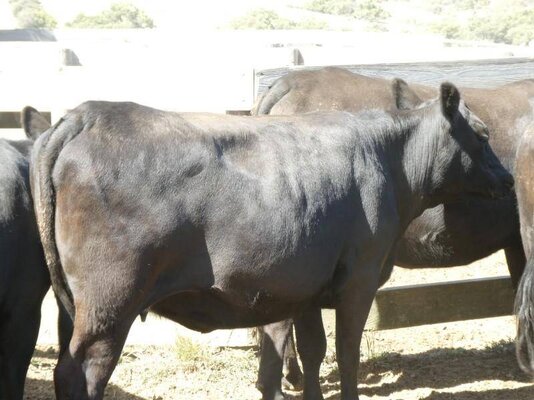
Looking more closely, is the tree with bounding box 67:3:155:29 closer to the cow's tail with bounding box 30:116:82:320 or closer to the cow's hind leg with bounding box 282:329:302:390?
the cow's hind leg with bounding box 282:329:302:390

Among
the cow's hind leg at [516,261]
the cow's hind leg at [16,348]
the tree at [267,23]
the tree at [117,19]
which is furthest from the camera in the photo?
the tree at [267,23]

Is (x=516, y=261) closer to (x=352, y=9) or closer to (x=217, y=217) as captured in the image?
(x=217, y=217)

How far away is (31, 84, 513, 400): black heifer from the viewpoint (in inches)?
181

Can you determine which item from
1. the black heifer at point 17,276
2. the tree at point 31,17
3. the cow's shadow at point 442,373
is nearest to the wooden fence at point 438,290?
the cow's shadow at point 442,373

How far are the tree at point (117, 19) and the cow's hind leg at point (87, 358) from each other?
2712cm

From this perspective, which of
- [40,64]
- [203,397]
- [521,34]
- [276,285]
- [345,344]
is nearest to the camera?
[276,285]

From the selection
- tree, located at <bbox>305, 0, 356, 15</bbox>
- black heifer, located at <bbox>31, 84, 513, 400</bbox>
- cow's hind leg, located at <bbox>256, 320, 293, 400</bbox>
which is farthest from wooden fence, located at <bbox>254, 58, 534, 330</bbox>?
tree, located at <bbox>305, 0, 356, 15</bbox>

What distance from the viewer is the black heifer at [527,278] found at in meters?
5.65

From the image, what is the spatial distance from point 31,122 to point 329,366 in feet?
9.63

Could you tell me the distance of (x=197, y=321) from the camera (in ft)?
16.8

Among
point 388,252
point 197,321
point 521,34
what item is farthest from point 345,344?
point 521,34

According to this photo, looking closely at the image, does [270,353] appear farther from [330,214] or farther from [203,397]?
[330,214]

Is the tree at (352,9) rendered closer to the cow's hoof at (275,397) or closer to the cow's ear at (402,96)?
the cow's ear at (402,96)

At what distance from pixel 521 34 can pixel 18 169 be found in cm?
2878
